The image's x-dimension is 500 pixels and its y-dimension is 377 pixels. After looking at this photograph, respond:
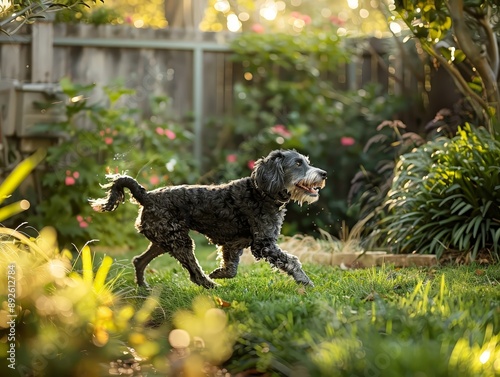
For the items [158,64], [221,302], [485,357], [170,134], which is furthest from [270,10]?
[485,357]

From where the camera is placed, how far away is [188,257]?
5.49m

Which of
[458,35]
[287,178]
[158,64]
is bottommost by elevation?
[287,178]

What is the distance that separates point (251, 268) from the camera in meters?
→ 6.84

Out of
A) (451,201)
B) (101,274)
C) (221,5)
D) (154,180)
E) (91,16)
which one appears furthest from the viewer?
(221,5)

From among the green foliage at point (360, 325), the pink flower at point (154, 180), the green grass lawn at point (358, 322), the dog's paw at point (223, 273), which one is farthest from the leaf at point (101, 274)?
the pink flower at point (154, 180)

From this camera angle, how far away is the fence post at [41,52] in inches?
372

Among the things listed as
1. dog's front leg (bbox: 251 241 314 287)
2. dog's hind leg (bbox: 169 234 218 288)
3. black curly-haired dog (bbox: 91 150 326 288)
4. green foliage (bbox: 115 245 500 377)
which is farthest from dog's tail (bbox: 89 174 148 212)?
dog's front leg (bbox: 251 241 314 287)

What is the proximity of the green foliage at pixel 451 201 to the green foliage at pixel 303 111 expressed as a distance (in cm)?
238

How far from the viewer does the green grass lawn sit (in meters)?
3.31

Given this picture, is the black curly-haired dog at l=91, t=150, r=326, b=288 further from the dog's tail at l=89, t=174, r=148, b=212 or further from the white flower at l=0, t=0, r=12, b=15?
the white flower at l=0, t=0, r=12, b=15

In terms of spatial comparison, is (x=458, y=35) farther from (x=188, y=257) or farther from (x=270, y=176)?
(x=188, y=257)

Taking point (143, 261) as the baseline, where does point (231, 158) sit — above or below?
above

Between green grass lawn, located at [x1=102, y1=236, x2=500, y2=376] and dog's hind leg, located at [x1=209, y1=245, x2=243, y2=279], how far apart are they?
11 cm

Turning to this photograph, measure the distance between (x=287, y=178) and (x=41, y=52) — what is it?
5046 mm
